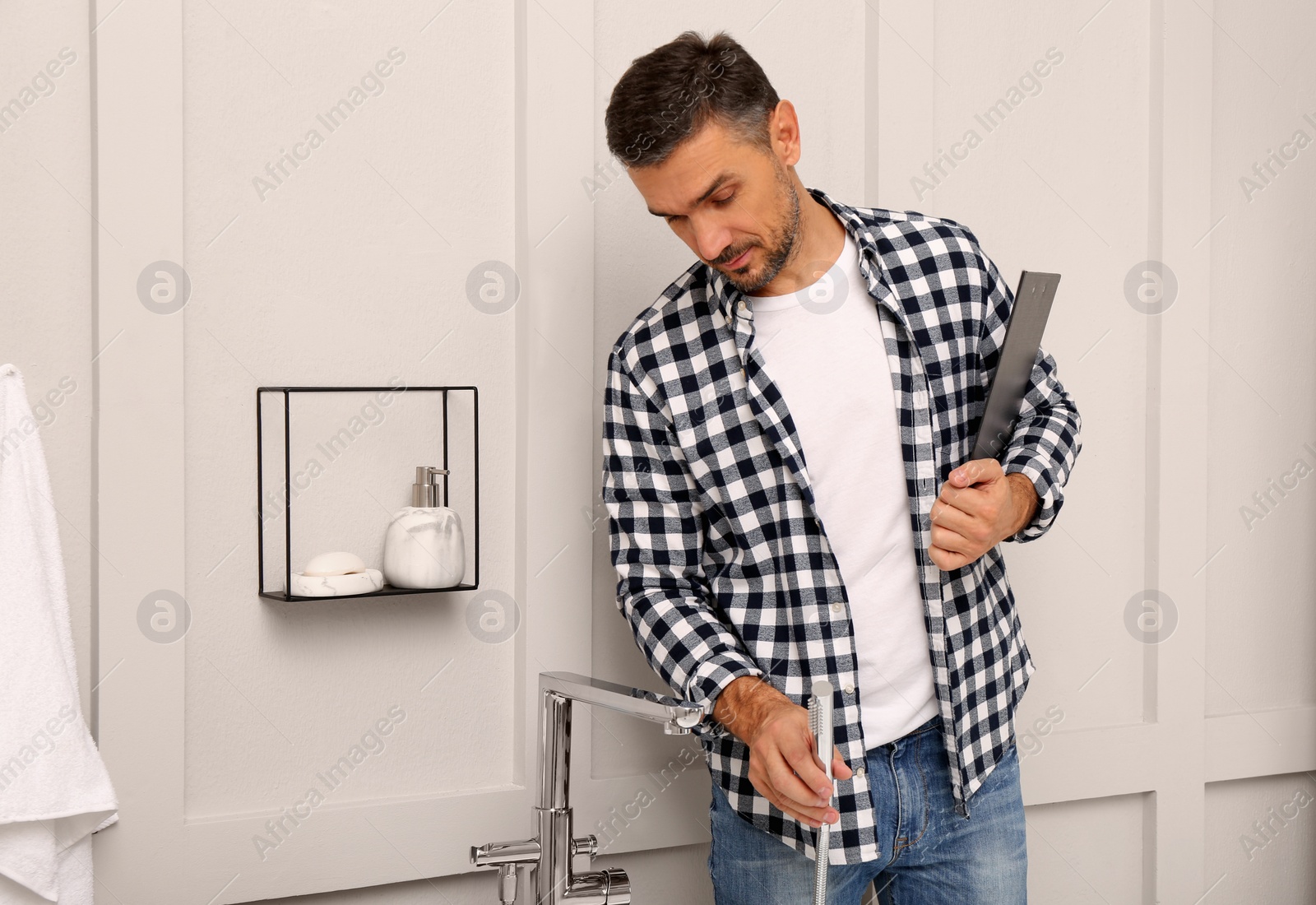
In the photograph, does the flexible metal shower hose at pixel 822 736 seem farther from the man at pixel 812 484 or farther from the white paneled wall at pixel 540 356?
the white paneled wall at pixel 540 356

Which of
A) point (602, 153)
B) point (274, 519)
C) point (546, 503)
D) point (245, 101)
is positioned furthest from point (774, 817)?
point (245, 101)

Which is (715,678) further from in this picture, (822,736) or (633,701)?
(822,736)

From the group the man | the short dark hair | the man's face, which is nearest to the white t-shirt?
the man

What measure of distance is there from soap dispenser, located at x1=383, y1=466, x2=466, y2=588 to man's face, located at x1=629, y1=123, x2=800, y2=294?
1.19 feet

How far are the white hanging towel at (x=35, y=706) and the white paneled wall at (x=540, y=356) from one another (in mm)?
52

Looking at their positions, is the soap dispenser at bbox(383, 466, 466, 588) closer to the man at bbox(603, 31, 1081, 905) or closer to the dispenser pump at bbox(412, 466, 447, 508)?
the dispenser pump at bbox(412, 466, 447, 508)

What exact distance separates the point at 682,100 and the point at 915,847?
0.74m

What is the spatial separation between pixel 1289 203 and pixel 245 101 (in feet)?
4.68

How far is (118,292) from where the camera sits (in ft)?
3.61

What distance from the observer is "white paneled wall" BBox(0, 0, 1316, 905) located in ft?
3.64

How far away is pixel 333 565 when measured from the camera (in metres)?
1.14

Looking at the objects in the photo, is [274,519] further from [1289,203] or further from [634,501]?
[1289,203]

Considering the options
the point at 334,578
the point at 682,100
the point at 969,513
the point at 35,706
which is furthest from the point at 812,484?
the point at 35,706

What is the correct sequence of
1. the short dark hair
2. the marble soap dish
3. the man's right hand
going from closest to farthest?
the man's right hand
the short dark hair
the marble soap dish
